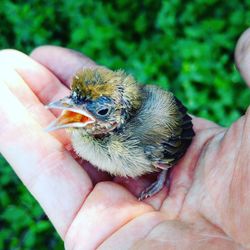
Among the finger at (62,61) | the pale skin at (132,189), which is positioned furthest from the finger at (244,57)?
the finger at (62,61)

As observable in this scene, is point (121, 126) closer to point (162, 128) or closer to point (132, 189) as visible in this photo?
point (162, 128)

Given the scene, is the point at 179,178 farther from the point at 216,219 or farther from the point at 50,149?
the point at 50,149

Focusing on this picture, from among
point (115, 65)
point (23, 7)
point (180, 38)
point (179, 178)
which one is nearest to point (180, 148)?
point (179, 178)

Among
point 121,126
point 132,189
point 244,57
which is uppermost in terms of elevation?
point 244,57

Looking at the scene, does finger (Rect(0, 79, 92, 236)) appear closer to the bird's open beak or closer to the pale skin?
the pale skin

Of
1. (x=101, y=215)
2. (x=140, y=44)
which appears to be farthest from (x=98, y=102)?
(x=140, y=44)

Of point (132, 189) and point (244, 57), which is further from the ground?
point (244, 57)

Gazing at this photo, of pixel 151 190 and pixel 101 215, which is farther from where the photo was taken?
pixel 151 190

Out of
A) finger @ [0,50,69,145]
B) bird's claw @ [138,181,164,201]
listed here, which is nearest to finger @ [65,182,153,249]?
bird's claw @ [138,181,164,201]
